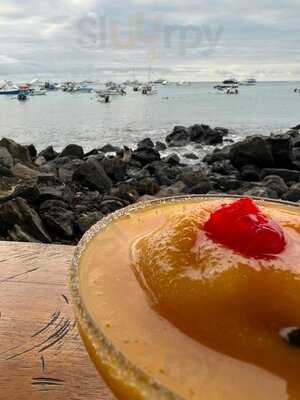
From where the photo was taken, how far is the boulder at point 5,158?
33.0ft

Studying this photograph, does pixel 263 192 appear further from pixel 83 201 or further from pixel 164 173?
pixel 164 173

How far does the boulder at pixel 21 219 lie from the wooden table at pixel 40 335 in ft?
12.0

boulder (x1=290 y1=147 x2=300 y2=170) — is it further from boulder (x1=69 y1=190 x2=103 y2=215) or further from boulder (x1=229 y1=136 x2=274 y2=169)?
boulder (x1=69 y1=190 x2=103 y2=215)

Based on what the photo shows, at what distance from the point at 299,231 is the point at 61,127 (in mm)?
25676

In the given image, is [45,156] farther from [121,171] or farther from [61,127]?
[61,127]

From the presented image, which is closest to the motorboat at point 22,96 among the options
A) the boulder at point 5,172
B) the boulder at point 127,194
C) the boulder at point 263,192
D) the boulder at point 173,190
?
the boulder at point 5,172

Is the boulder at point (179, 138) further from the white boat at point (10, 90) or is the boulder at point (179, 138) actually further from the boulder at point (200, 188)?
the white boat at point (10, 90)

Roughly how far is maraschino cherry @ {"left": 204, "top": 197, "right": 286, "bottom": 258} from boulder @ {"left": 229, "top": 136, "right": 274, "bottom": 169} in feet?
38.2

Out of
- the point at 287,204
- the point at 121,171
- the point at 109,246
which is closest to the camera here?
the point at 109,246

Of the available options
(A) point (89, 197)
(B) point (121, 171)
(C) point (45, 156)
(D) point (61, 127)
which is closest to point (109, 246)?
(A) point (89, 197)

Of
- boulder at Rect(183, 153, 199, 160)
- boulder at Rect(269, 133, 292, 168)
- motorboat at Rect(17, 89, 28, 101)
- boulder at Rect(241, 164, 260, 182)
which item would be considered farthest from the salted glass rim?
motorboat at Rect(17, 89, 28, 101)

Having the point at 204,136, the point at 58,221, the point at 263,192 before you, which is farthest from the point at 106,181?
the point at 204,136

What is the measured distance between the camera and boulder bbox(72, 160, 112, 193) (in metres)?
9.33

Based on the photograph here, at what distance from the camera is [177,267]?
0.66 meters
